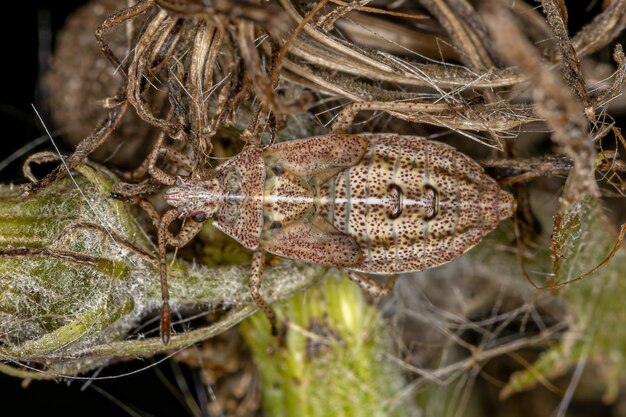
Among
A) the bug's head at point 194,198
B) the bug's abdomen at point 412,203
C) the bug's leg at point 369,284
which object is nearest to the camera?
the bug's abdomen at point 412,203

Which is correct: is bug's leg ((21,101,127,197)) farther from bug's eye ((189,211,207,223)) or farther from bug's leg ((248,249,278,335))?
bug's leg ((248,249,278,335))

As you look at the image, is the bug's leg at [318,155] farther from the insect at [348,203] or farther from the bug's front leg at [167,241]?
the bug's front leg at [167,241]

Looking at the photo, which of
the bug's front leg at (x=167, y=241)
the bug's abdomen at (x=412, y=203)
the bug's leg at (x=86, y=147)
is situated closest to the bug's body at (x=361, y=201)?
the bug's abdomen at (x=412, y=203)

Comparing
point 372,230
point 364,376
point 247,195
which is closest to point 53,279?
point 247,195

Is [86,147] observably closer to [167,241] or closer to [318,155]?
[167,241]

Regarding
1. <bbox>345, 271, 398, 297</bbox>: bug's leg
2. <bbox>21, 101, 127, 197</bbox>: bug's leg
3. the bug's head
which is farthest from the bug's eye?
<bbox>345, 271, 398, 297</bbox>: bug's leg

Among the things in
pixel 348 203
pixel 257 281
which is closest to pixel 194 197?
pixel 257 281
